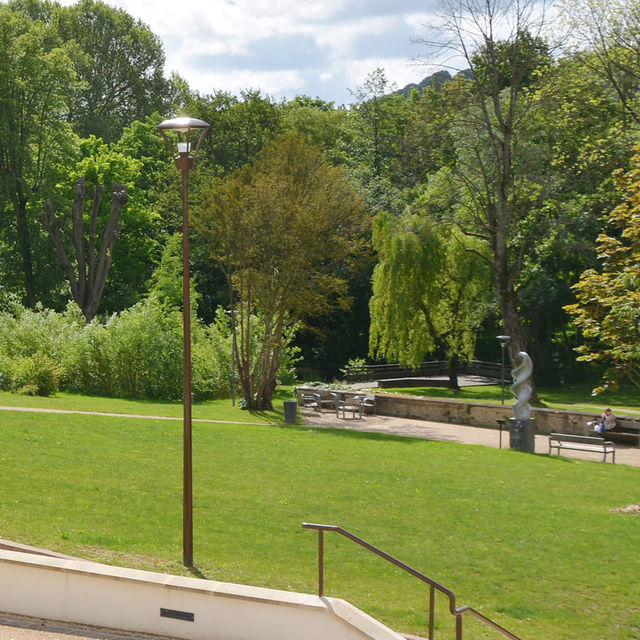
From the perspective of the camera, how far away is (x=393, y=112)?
6144 cm

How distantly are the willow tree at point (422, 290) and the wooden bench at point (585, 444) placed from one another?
1628cm

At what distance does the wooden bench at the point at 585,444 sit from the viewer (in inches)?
870

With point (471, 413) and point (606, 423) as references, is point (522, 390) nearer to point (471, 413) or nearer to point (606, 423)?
point (606, 423)

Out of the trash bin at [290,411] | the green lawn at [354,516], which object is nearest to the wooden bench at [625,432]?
the green lawn at [354,516]

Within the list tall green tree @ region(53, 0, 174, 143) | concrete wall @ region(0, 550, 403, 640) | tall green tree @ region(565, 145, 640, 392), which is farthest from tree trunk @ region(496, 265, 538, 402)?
tall green tree @ region(53, 0, 174, 143)

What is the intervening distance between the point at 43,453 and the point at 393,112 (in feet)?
166

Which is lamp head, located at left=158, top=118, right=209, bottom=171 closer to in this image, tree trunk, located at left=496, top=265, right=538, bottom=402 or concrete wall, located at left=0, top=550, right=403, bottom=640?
concrete wall, located at left=0, top=550, right=403, bottom=640

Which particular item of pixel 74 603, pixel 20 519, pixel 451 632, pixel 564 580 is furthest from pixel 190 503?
pixel 564 580

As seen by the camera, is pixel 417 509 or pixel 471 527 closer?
pixel 471 527

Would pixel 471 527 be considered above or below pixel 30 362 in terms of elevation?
below

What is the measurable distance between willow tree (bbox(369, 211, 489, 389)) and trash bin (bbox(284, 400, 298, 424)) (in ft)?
42.8

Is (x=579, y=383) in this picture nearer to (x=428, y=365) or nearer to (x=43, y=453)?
(x=428, y=365)

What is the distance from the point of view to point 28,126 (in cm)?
4503

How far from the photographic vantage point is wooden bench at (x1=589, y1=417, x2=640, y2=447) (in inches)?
984
